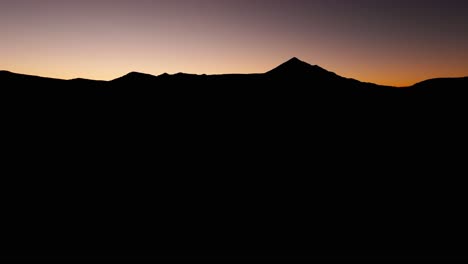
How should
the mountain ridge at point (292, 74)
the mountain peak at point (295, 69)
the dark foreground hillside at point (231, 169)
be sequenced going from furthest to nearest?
the mountain peak at point (295, 69) < the mountain ridge at point (292, 74) < the dark foreground hillside at point (231, 169)

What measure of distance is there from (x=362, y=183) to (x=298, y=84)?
2597 cm

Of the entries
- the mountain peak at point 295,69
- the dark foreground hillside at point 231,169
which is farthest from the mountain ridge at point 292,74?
the dark foreground hillside at point 231,169

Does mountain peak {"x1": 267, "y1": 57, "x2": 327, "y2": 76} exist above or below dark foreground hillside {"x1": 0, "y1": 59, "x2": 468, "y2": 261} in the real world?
above

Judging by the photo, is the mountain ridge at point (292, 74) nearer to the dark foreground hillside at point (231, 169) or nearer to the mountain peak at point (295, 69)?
the mountain peak at point (295, 69)

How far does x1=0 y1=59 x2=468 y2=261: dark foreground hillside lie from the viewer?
12.7 metres

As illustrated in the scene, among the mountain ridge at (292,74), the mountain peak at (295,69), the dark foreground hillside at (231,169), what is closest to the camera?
the dark foreground hillside at (231,169)

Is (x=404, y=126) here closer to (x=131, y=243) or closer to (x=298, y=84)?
(x=298, y=84)

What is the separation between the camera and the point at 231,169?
23156 mm

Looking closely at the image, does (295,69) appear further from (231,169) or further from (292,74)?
(231,169)

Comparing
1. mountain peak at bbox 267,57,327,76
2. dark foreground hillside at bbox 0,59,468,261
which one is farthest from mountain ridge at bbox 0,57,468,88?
dark foreground hillside at bbox 0,59,468,261

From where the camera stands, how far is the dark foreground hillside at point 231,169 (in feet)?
41.5

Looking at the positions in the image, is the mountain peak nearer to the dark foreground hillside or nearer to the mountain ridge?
the mountain ridge

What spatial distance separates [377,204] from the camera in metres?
16.9

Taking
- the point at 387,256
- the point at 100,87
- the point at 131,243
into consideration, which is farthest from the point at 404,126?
the point at 100,87
